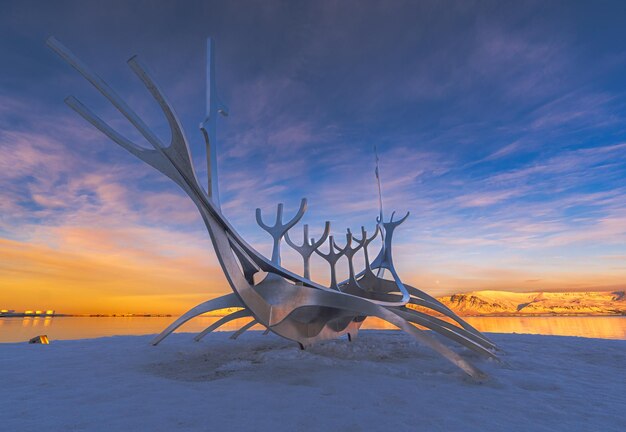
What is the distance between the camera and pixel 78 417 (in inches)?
144

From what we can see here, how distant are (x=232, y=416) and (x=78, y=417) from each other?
5.37ft

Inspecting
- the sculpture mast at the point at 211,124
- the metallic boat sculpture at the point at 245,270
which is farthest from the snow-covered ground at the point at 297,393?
the sculpture mast at the point at 211,124

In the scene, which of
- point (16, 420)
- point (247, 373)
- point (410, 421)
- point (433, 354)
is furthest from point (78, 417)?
point (433, 354)

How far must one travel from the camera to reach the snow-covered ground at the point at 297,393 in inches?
145

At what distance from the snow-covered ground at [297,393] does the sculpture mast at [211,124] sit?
371 cm

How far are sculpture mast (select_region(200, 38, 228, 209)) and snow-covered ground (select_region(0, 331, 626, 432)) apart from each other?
3.71m

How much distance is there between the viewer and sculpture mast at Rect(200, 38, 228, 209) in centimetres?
755

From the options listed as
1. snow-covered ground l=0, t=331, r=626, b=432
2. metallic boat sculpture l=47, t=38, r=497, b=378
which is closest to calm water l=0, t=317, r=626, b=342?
snow-covered ground l=0, t=331, r=626, b=432

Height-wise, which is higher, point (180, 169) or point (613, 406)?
point (180, 169)

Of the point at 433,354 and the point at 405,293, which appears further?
the point at 405,293

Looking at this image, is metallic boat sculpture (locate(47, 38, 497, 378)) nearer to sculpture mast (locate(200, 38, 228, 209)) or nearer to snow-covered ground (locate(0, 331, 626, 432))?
sculpture mast (locate(200, 38, 228, 209))

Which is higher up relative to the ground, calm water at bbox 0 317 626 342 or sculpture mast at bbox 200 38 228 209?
sculpture mast at bbox 200 38 228 209

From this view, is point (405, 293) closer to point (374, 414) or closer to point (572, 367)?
point (572, 367)

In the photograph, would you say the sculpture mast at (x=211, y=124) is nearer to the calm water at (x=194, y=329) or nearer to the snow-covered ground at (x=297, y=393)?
the snow-covered ground at (x=297, y=393)
